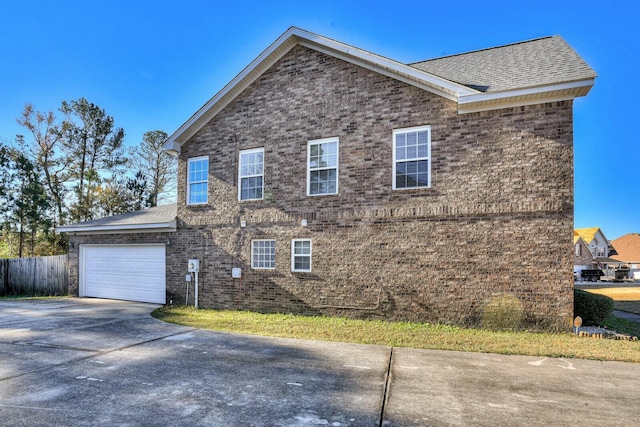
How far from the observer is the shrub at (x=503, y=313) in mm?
8367

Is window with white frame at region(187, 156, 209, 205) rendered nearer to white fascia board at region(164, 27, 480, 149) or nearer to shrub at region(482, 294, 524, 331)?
white fascia board at region(164, 27, 480, 149)

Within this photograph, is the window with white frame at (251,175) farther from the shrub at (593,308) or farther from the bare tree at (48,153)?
the bare tree at (48,153)

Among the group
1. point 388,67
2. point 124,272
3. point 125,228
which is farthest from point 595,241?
point 125,228

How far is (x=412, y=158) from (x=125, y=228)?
35.2 ft

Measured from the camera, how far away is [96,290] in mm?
14430

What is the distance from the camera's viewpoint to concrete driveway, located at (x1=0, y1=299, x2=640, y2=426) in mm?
3871

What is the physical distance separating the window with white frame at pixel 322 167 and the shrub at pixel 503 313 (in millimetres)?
4955

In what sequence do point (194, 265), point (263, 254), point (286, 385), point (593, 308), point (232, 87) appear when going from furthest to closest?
point (194, 265) → point (232, 87) → point (263, 254) → point (593, 308) → point (286, 385)

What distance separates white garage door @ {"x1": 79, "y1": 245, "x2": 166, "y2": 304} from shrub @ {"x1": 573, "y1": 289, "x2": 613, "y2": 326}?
41.9ft

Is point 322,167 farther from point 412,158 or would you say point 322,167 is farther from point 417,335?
Answer: point 417,335

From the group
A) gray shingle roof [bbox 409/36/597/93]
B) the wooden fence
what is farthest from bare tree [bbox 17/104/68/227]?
gray shingle roof [bbox 409/36/597/93]

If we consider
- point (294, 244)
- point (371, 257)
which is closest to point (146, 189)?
point (294, 244)

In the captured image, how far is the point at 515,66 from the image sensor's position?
980 cm

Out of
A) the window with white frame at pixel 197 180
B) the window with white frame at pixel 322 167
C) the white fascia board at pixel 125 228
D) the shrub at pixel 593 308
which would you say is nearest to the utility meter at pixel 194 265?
the white fascia board at pixel 125 228
